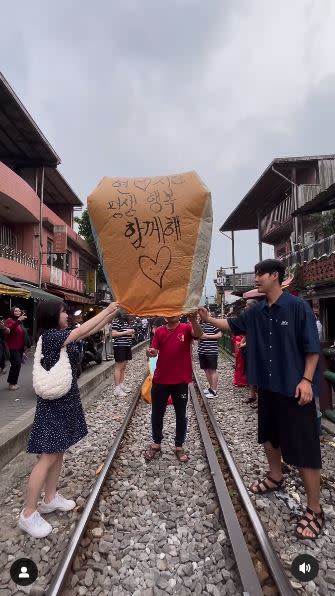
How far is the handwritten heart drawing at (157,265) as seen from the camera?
119 inches

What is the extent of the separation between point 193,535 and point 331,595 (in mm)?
1025

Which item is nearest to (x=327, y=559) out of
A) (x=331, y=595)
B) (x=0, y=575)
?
(x=331, y=595)

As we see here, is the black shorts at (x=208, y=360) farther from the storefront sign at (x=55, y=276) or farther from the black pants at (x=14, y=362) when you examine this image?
the storefront sign at (x=55, y=276)

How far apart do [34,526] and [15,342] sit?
567 centimetres

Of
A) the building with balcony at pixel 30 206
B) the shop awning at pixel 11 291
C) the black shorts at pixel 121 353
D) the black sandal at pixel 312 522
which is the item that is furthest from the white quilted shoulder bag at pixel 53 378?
the building with balcony at pixel 30 206

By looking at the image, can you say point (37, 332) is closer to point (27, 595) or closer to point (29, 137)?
point (27, 595)

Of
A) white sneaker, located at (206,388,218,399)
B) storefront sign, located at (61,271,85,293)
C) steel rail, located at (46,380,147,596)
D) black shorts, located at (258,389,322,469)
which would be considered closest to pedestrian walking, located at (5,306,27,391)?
white sneaker, located at (206,388,218,399)

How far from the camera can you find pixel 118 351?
7676 mm

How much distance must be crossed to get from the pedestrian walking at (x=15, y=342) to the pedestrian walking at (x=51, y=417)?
17.4 feet

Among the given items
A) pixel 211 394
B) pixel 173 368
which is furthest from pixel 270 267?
pixel 211 394

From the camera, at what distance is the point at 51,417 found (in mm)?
3053

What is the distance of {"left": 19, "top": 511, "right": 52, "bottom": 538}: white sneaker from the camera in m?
2.91

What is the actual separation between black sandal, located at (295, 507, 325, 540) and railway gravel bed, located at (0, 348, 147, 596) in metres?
1.73

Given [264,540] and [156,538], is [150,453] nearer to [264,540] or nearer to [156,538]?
[156,538]
